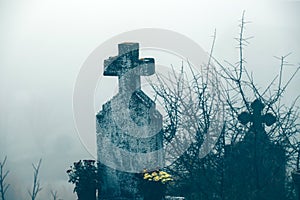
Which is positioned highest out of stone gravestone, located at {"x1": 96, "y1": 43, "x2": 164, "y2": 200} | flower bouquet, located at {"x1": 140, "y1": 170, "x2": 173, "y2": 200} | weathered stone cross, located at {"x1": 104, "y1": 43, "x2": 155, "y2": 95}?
weathered stone cross, located at {"x1": 104, "y1": 43, "x2": 155, "y2": 95}

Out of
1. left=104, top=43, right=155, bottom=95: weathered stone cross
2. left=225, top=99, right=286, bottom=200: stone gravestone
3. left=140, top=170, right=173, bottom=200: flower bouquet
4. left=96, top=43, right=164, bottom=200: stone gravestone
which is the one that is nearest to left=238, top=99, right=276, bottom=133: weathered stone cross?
left=225, top=99, right=286, bottom=200: stone gravestone

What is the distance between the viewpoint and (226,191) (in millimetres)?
8320

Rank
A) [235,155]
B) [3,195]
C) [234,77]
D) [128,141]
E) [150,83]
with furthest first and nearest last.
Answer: [3,195]
[150,83]
[235,155]
[234,77]
[128,141]

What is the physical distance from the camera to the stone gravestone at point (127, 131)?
6766 millimetres

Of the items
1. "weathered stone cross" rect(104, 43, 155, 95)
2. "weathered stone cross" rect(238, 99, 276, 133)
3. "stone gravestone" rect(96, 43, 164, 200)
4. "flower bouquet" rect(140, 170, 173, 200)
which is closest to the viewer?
"flower bouquet" rect(140, 170, 173, 200)

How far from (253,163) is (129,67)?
11.3 ft

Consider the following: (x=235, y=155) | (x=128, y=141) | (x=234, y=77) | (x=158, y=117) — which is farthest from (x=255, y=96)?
(x=128, y=141)

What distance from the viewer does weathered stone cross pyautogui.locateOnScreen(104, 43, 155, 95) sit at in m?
6.91

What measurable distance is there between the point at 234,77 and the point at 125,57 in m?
2.51

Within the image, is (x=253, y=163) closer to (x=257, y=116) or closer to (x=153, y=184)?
(x=257, y=116)

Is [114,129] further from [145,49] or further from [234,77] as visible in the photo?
[234,77]

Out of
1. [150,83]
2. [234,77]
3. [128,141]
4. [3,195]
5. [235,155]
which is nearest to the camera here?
[128,141]

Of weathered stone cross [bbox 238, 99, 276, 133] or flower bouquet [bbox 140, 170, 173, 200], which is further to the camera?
weathered stone cross [bbox 238, 99, 276, 133]

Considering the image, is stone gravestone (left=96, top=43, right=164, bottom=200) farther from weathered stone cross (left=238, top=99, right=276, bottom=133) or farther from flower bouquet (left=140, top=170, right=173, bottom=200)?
weathered stone cross (left=238, top=99, right=276, bottom=133)
